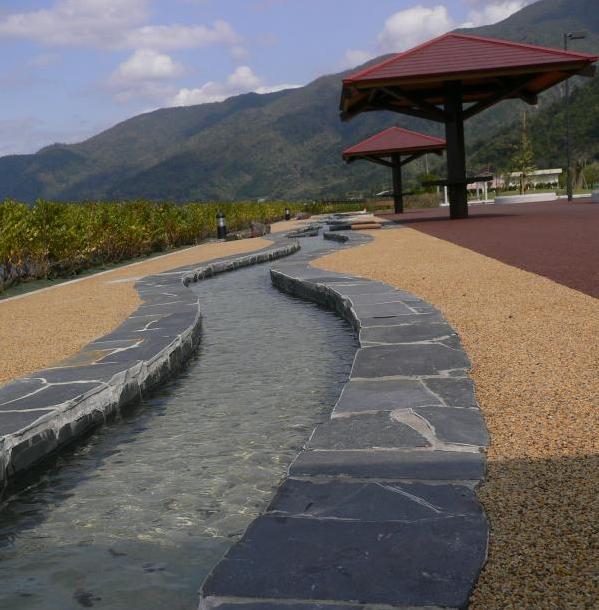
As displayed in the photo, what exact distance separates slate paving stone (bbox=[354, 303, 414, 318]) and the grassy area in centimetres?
683

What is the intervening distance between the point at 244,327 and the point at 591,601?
5042 millimetres

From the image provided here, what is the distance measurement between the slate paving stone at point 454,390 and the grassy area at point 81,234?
8717 mm

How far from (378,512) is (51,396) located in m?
2.16

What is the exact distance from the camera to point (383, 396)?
138 inches

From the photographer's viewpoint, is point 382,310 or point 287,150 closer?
point 382,310

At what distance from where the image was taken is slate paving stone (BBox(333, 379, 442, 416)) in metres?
3.34

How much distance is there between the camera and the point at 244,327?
670cm

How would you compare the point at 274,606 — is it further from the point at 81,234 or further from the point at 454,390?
the point at 81,234

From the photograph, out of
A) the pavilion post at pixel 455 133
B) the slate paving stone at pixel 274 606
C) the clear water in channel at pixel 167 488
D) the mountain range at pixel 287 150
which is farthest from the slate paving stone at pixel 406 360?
the mountain range at pixel 287 150

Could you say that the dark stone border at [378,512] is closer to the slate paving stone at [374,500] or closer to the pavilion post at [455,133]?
the slate paving stone at [374,500]

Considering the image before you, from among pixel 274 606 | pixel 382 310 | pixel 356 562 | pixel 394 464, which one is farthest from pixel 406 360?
pixel 274 606

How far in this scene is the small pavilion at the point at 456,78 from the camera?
15.3 metres

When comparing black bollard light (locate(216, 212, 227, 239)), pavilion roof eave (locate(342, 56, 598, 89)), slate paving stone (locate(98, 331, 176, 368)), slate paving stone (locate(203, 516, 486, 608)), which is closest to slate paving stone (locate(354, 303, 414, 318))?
slate paving stone (locate(98, 331, 176, 368))

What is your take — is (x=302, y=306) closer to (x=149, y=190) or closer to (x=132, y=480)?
(x=132, y=480)
